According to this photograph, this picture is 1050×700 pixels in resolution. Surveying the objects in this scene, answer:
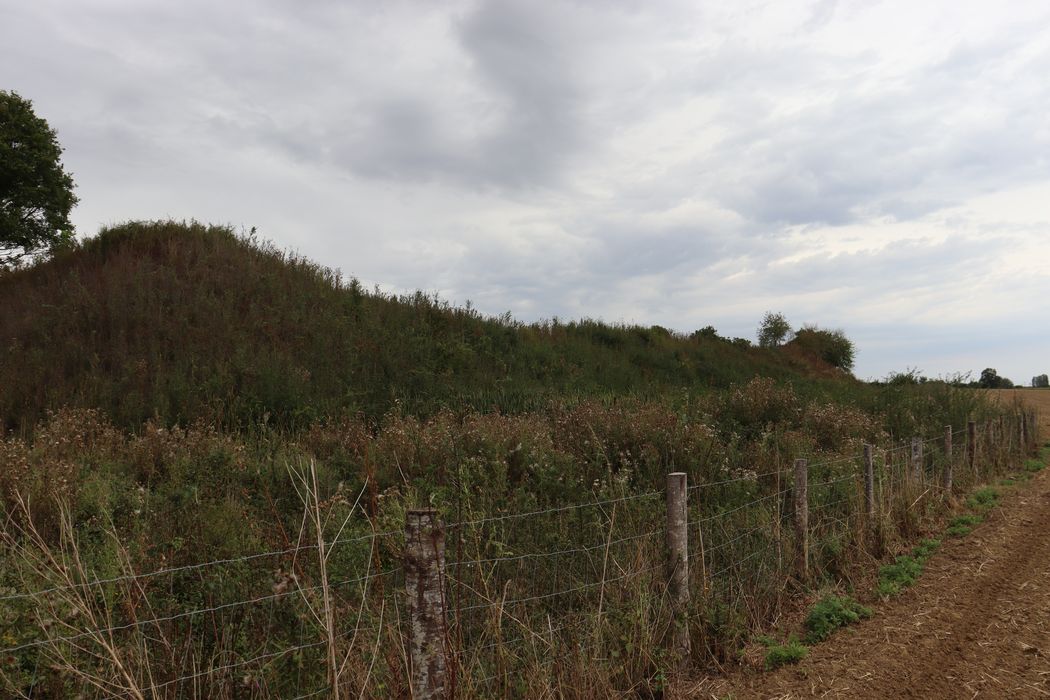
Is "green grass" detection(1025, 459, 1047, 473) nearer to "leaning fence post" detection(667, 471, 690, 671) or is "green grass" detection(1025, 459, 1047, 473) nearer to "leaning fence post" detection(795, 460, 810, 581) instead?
Result: "leaning fence post" detection(795, 460, 810, 581)

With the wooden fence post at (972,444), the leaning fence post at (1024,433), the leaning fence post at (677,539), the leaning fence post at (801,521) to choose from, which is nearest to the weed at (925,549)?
the leaning fence post at (801,521)

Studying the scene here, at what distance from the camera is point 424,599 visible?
2934 millimetres

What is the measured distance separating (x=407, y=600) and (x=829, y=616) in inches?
177

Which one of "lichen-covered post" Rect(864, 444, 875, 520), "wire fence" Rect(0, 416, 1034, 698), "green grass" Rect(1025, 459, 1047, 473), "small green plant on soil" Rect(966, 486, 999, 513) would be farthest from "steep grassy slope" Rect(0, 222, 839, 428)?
→ "green grass" Rect(1025, 459, 1047, 473)

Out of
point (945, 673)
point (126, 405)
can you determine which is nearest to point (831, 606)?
point (945, 673)

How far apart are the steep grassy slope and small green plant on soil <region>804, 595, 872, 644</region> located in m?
8.77

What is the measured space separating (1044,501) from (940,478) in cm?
200

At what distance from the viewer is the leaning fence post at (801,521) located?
6523 mm

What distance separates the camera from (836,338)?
42.8m

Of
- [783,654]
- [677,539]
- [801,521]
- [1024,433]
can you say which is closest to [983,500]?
[801,521]

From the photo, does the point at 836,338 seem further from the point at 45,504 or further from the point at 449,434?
the point at 45,504

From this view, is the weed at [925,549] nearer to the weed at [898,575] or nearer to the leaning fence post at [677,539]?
the weed at [898,575]

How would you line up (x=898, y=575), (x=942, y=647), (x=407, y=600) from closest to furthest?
(x=407, y=600) < (x=942, y=647) < (x=898, y=575)

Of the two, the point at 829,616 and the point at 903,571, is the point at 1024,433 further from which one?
the point at 829,616
